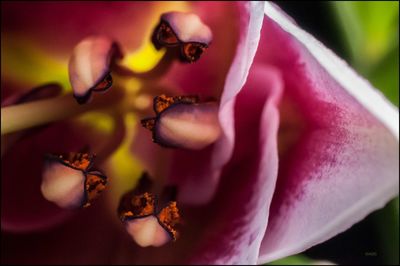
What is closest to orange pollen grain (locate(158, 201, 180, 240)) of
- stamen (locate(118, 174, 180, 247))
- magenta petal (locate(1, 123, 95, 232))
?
stamen (locate(118, 174, 180, 247))

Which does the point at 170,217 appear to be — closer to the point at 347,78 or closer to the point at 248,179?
the point at 248,179

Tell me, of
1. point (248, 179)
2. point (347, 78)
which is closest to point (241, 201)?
point (248, 179)

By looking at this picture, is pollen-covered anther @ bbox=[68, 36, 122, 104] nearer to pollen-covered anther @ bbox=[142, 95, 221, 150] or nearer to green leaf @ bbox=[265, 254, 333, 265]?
pollen-covered anther @ bbox=[142, 95, 221, 150]

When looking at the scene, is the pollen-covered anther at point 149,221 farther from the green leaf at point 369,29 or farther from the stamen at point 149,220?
the green leaf at point 369,29

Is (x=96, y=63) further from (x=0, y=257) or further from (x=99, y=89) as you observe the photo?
(x=0, y=257)

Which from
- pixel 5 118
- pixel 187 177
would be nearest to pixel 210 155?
pixel 187 177

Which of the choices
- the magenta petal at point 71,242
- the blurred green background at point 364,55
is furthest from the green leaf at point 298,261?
the magenta petal at point 71,242
